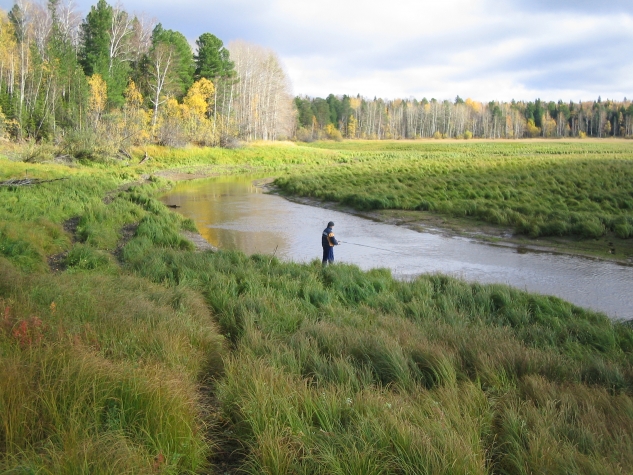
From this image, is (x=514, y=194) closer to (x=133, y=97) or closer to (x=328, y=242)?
(x=328, y=242)

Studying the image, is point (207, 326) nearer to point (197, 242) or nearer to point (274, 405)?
point (274, 405)

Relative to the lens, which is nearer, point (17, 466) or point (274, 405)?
point (17, 466)

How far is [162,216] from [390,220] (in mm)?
9296

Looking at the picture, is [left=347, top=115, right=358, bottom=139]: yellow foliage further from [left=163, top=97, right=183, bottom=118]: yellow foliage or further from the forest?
[left=163, top=97, right=183, bottom=118]: yellow foliage

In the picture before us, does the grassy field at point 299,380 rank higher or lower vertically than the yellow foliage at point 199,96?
lower

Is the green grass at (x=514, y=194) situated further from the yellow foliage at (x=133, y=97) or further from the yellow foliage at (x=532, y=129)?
the yellow foliage at (x=532, y=129)

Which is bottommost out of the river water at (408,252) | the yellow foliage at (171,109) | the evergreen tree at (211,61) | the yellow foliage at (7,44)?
the river water at (408,252)

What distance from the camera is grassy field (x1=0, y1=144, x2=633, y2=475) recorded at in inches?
133

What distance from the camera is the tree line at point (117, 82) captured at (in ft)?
141

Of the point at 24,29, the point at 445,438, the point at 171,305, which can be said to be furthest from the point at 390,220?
the point at 24,29

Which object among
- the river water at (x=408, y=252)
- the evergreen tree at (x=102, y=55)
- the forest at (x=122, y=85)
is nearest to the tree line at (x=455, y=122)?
the forest at (x=122, y=85)

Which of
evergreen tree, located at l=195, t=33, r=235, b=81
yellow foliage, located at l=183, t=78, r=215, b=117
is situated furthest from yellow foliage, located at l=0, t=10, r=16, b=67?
evergreen tree, located at l=195, t=33, r=235, b=81

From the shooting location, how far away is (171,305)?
735cm

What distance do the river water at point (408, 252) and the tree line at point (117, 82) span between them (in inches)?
852
